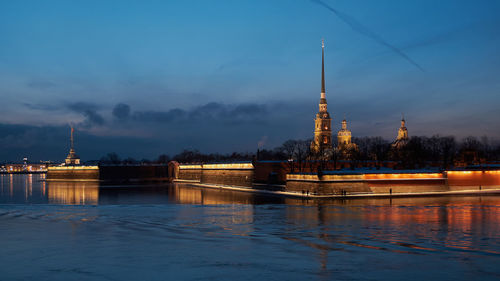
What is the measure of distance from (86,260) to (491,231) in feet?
67.3

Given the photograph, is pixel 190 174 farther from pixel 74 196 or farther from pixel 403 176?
pixel 403 176

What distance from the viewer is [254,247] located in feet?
69.1

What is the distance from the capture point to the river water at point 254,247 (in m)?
16.2

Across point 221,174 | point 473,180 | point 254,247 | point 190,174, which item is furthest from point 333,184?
point 190,174

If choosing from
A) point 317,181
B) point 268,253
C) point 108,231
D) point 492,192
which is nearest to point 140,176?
point 317,181

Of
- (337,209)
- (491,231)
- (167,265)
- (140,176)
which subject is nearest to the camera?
(167,265)

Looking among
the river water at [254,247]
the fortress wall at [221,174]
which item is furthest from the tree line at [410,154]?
the river water at [254,247]

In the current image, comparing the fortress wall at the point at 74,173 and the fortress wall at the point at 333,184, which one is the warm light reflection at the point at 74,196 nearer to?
the fortress wall at the point at 333,184

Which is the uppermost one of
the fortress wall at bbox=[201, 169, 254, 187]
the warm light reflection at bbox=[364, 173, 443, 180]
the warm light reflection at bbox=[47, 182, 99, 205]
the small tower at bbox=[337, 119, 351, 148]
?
the small tower at bbox=[337, 119, 351, 148]

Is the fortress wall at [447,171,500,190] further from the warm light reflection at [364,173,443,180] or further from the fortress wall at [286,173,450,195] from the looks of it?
the warm light reflection at [364,173,443,180]

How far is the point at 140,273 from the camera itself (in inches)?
639

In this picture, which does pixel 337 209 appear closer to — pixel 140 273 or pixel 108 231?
pixel 108 231

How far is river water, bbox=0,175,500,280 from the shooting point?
16156 millimetres

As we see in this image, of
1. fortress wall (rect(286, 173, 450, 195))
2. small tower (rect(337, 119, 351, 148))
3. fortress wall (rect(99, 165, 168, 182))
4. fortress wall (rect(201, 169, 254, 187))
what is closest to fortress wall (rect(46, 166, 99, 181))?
fortress wall (rect(99, 165, 168, 182))
